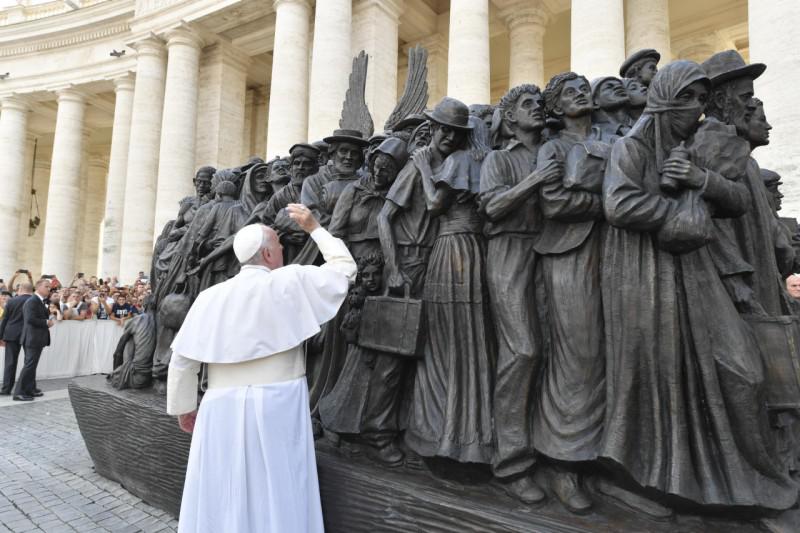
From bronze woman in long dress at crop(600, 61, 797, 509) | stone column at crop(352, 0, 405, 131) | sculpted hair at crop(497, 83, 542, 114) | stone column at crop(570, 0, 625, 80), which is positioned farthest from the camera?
stone column at crop(352, 0, 405, 131)

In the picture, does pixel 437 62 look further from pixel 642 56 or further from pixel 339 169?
pixel 339 169

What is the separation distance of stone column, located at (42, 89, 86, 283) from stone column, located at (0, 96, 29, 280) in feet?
8.38

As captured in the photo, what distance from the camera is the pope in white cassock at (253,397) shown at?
2.10 meters

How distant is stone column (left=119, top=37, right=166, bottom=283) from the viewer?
17.8 meters

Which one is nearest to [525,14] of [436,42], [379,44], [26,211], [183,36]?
[436,42]

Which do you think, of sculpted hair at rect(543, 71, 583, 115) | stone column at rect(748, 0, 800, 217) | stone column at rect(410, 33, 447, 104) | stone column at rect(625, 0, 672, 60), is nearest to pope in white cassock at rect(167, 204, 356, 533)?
sculpted hair at rect(543, 71, 583, 115)

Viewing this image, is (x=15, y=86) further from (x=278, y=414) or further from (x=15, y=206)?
(x=278, y=414)

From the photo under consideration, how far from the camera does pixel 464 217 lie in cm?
264

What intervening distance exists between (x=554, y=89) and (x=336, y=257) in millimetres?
1524

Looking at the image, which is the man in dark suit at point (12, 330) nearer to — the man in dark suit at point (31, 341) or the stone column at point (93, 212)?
the man in dark suit at point (31, 341)

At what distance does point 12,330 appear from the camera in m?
8.22

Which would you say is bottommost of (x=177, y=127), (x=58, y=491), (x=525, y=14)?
(x=58, y=491)

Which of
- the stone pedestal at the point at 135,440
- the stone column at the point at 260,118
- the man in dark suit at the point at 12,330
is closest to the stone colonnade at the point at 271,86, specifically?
the stone column at the point at 260,118

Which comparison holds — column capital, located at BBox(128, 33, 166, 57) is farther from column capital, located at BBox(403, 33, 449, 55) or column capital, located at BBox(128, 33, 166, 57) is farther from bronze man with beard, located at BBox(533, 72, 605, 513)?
bronze man with beard, located at BBox(533, 72, 605, 513)
